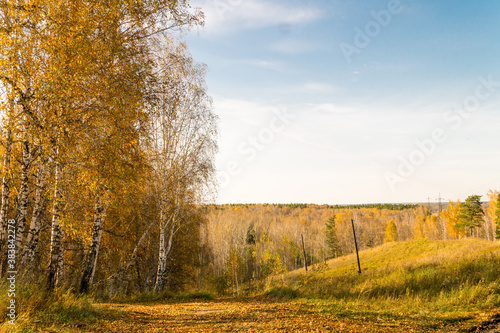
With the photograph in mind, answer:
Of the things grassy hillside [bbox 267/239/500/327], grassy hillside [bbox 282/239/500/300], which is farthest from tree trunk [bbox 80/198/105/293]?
grassy hillside [bbox 282/239/500/300]

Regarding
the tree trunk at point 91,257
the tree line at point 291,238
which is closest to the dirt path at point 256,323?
the tree trunk at point 91,257

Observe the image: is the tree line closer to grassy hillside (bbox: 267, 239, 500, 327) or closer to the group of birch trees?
grassy hillside (bbox: 267, 239, 500, 327)

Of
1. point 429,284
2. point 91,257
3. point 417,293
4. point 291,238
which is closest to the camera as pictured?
point 91,257

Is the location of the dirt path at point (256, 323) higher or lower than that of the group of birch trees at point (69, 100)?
lower

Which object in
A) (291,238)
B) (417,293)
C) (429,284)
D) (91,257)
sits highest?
(91,257)

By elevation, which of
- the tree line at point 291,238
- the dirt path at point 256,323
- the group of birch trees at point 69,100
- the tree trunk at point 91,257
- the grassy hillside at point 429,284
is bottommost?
the tree line at point 291,238

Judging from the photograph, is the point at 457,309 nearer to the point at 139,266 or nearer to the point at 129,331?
the point at 129,331

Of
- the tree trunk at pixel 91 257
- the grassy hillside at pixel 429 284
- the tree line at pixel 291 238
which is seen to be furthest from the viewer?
the tree line at pixel 291 238

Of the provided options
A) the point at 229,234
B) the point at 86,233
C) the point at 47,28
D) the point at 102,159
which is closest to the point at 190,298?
the point at 86,233

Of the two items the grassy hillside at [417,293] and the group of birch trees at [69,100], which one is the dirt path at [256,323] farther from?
the group of birch trees at [69,100]

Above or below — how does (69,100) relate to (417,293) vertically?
above

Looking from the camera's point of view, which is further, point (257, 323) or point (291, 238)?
point (291, 238)

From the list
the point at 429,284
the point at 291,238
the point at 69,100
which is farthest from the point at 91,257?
the point at 291,238

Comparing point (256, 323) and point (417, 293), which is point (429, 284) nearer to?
point (417, 293)
